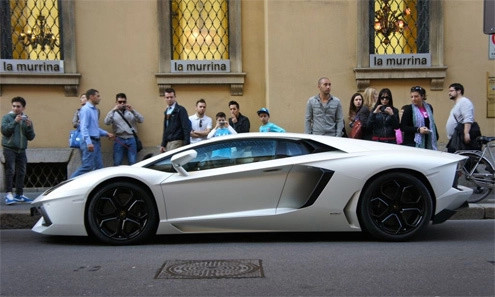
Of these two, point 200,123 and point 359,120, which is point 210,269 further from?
point 200,123

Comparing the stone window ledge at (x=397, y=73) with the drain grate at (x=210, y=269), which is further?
the stone window ledge at (x=397, y=73)

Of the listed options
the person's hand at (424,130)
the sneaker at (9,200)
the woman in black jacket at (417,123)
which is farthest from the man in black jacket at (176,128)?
the person's hand at (424,130)

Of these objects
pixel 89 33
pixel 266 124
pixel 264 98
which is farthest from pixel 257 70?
pixel 89 33

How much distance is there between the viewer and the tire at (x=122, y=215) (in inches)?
245

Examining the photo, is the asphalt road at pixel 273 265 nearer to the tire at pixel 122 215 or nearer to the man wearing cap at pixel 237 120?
the tire at pixel 122 215

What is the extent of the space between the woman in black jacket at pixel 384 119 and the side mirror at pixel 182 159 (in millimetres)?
3526

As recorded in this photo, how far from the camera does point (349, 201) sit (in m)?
6.23

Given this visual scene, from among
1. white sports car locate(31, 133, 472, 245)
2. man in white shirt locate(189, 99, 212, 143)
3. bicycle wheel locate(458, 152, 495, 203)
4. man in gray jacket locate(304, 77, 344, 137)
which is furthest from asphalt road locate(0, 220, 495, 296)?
man in white shirt locate(189, 99, 212, 143)

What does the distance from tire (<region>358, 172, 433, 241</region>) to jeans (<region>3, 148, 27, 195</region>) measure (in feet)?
18.2

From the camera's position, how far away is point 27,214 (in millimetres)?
7793

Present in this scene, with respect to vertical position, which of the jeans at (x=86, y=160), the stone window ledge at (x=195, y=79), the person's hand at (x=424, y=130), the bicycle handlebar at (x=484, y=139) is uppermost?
the stone window ledge at (x=195, y=79)

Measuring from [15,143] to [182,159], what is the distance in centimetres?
403

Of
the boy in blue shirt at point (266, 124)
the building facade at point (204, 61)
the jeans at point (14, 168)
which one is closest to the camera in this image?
the jeans at point (14, 168)

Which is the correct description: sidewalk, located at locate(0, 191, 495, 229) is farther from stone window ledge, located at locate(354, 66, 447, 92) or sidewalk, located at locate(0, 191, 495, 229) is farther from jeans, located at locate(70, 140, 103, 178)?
stone window ledge, located at locate(354, 66, 447, 92)
